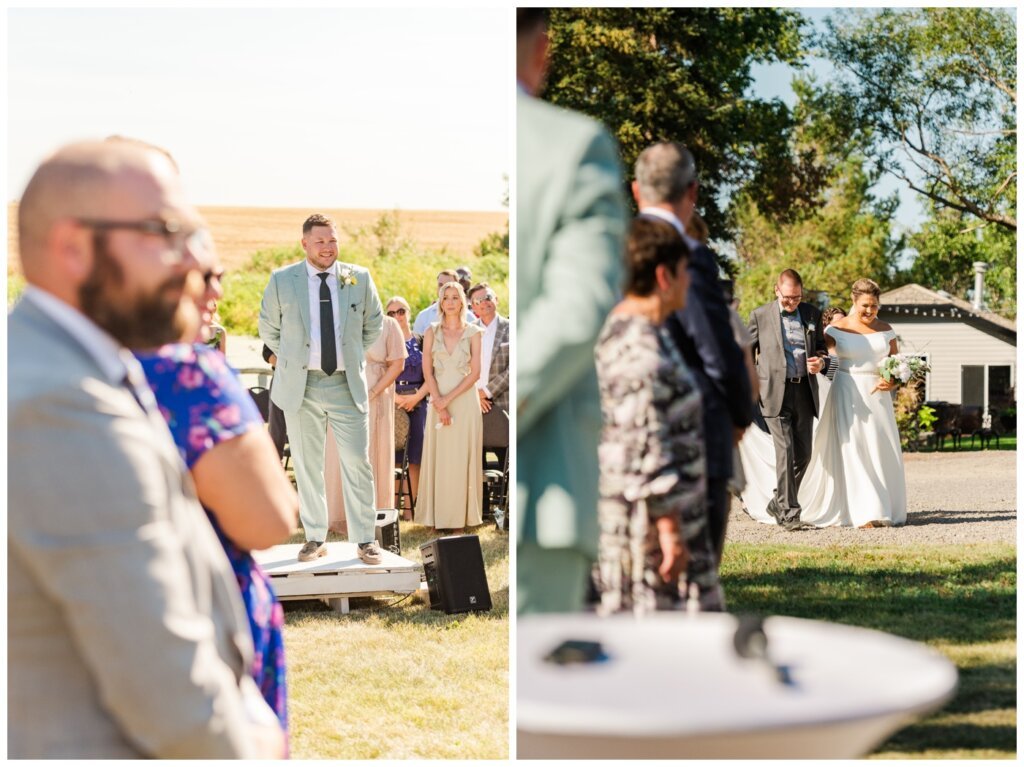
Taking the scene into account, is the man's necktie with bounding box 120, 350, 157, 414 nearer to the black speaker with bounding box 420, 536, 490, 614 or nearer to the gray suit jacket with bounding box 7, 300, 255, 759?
the gray suit jacket with bounding box 7, 300, 255, 759

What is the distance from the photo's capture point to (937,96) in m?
3.86

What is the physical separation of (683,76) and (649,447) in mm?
1029

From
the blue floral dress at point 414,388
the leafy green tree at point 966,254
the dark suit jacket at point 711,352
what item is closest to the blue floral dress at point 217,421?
the dark suit jacket at point 711,352

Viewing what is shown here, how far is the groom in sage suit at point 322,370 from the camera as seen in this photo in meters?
6.24

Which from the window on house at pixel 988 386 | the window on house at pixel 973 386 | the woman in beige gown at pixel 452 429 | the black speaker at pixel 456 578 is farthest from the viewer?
the woman in beige gown at pixel 452 429

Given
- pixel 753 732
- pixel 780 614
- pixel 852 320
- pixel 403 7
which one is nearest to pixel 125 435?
pixel 753 732

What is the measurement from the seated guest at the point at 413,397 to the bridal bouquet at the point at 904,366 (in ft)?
11.9

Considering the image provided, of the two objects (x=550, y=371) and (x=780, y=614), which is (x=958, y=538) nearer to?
(x=780, y=614)

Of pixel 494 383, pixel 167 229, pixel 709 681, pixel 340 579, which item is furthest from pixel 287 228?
pixel 709 681

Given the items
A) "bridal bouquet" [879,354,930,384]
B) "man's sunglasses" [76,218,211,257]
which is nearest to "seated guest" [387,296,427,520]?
"bridal bouquet" [879,354,930,384]

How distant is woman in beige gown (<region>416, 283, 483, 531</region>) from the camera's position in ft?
26.6

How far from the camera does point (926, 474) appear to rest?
6.57 metres

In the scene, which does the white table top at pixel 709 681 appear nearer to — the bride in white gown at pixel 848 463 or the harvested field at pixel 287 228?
the harvested field at pixel 287 228

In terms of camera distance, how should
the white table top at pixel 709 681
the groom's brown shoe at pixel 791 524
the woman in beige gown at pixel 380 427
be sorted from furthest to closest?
the woman in beige gown at pixel 380 427 → the groom's brown shoe at pixel 791 524 → the white table top at pixel 709 681
